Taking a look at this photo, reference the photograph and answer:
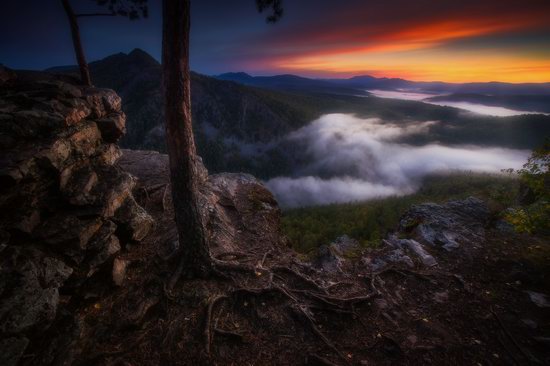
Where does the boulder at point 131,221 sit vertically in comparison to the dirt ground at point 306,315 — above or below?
above

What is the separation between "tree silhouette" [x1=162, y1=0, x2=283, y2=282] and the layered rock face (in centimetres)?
200

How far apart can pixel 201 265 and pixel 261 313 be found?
234 cm

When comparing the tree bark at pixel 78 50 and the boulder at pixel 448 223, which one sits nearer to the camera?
the tree bark at pixel 78 50

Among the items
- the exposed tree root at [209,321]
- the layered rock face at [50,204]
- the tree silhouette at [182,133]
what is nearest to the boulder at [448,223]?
the exposed tree root at [209,321]

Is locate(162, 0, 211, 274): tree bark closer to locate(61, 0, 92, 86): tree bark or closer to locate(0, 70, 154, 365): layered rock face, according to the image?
locate(0, 70, 154, 365): layered rock face

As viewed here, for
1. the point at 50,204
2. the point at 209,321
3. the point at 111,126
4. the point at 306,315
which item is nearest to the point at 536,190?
the point at 306,315

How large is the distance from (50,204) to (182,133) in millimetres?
3826

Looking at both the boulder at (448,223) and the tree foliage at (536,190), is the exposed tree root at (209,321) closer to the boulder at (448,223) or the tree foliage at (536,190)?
the tree foliage at (536,190)

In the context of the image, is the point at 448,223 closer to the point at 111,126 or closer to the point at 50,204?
the point at 111,126

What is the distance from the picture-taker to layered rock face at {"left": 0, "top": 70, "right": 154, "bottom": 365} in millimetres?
5094

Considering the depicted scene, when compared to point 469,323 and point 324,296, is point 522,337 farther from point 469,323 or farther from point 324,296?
point 324,296

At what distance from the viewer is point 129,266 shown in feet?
25.8

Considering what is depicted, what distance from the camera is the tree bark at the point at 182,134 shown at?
6.30 meters

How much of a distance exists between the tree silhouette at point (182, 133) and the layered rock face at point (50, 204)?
78.8 inches
